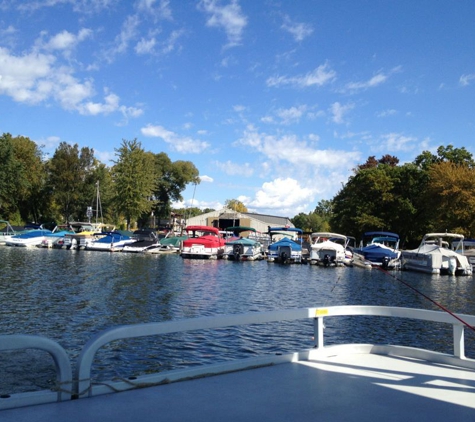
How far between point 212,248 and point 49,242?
21.3 metres

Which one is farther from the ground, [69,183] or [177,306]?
[69,183]

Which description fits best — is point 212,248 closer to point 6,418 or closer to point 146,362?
point 146,362

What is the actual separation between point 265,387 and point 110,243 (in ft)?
156

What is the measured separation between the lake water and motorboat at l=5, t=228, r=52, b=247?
20.1 m

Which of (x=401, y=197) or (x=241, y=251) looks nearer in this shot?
(x=241, y=251)

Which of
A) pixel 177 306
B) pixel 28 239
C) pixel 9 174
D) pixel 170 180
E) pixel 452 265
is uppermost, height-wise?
pixel 170 180

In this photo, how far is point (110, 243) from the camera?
50.9 meters

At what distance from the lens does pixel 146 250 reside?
165 ft

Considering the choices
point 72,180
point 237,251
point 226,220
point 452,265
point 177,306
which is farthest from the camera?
point 226,220

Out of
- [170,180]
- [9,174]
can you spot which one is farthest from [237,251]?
[170,180]

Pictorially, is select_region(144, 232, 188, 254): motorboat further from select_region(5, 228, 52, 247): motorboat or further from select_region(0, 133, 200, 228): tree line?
select_region(0, 133, 200, 228): tree line

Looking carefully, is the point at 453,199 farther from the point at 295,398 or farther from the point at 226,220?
the point at 226,220

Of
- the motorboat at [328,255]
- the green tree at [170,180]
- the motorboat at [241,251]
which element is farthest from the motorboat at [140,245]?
the green tree at [170,180]

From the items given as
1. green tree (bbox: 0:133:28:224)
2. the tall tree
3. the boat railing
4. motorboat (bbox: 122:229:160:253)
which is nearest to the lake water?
the boat railing
